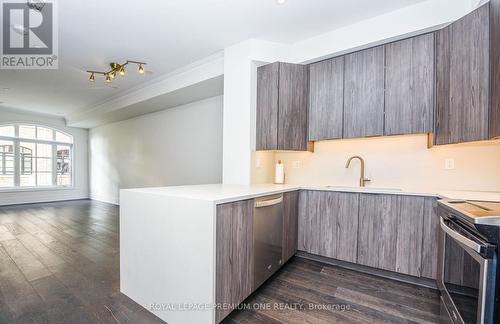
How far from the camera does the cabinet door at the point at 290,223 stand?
7.46ft

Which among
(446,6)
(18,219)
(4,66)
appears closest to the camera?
(446,6)

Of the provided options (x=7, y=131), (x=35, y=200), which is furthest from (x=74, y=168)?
(x=7, y=131)

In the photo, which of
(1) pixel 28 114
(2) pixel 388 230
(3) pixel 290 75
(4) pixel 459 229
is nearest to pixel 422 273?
(2) pixel 388 230

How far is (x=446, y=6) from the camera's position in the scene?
2.05 meters

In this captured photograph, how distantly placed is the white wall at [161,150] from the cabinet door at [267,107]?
55.2 inches

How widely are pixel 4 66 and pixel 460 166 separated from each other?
20.8 feet

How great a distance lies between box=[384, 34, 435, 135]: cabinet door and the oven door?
1.07m

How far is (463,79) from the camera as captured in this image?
1894 mm

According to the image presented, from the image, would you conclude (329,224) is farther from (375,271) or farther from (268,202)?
(268,202)

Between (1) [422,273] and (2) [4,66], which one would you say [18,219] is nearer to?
(2) [4,66]

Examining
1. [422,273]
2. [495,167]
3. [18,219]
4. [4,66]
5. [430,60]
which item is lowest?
[18,219]

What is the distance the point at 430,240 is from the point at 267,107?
6.98ft

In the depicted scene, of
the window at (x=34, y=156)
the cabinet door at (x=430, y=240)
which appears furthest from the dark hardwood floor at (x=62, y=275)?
the window at (x=34, y=156)

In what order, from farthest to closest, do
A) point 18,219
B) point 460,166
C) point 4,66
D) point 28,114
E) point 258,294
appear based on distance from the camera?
1. point 28,114
2. point 18,219
3. point 4,66
4. point 460,166
5. point 258,294
